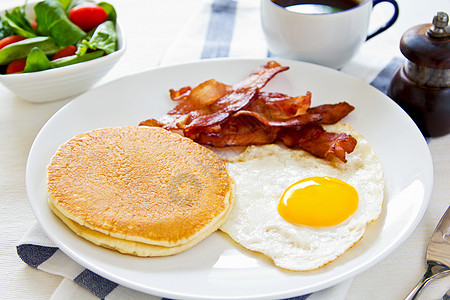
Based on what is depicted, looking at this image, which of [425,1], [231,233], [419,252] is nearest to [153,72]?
[231,233]

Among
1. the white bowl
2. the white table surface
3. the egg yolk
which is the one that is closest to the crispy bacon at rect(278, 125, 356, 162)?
the egg yolk

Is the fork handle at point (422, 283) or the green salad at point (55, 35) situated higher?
the green salad at point (55, 35)

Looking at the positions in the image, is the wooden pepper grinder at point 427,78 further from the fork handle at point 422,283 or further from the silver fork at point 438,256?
the fork handle at point 422,283

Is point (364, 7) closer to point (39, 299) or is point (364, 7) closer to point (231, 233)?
point (231, 233)

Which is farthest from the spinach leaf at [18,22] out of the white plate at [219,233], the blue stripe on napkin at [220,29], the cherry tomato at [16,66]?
the blue stripe on napkin at [220,29]

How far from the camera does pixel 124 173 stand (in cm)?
191

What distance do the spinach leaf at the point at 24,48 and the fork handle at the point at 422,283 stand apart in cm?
225

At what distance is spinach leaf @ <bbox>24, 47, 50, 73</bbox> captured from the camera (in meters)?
2.50

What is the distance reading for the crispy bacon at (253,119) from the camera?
2.21m

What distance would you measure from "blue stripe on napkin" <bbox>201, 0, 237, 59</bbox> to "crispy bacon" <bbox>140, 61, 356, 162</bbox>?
74cm

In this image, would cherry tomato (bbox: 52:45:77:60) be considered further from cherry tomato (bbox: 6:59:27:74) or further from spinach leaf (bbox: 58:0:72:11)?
spinach leaf (bbox: 58:0:72:11)

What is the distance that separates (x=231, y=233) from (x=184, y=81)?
1134mm

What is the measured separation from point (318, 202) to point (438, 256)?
1.63 feet

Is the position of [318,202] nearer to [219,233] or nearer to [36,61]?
[219,233]
